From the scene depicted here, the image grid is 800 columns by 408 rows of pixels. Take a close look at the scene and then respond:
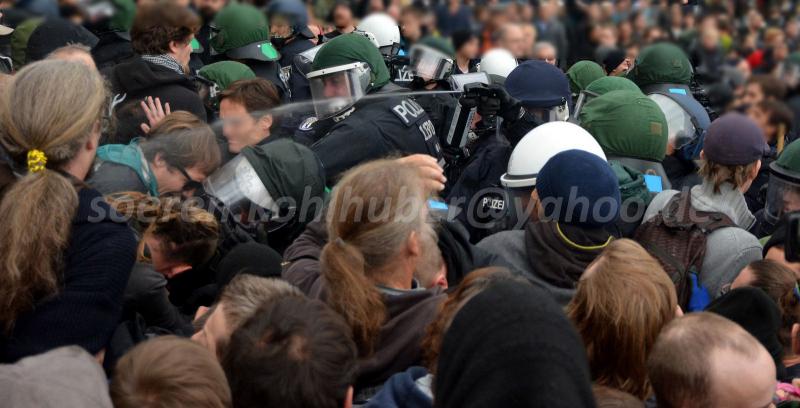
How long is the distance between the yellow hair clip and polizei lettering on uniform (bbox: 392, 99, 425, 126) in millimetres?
2289

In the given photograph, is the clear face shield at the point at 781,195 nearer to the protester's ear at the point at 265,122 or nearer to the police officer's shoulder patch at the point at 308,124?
the police officer's shoulder patch at the point at 308,124

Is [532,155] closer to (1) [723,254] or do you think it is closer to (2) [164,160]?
(1) [723,254]

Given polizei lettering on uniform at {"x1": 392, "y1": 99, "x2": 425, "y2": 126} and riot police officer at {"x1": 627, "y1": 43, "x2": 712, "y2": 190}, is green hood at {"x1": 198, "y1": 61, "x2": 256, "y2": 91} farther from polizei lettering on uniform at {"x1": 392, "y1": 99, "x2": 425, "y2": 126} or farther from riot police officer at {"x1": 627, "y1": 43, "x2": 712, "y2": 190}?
riot police officer at {"x1": 627, "y1": 43, "x2": 712, "y2": 190}

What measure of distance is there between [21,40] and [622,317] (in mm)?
4568

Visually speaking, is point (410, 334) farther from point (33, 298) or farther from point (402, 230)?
point (33, 298)

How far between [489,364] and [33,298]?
A: 129cm

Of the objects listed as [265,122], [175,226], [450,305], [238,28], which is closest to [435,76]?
[265,122]

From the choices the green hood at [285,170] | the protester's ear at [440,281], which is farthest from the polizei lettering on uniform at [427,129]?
the protester's ear at [440,281]

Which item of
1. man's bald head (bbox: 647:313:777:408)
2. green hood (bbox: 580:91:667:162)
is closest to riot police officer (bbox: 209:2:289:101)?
green hood (bbox: 580:91:667:162)

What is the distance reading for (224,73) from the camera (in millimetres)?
5430

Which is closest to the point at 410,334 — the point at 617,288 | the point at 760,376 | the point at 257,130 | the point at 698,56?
the point at 617,288

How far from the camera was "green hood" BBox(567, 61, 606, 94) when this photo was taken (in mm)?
5464

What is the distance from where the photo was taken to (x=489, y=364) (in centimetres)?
147

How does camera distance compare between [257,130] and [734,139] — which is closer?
[734,139]
